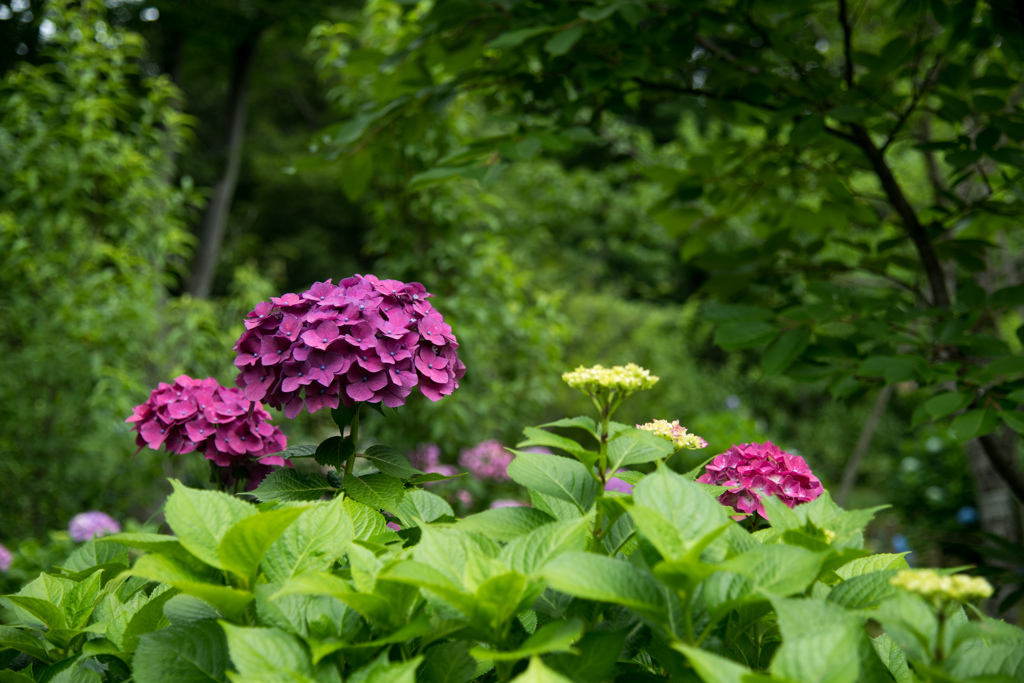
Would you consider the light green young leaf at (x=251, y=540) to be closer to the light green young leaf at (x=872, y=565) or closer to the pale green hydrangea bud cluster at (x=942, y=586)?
the pale green hydrangea bud cluster at (x=942, y=586)

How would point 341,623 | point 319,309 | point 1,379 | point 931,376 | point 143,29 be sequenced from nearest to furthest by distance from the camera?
point 341,623 → point 319,309 → point 931,376 → point 1,379 → point 143,29

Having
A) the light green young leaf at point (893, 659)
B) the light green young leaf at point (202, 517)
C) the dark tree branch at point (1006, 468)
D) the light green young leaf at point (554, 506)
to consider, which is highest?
the light green young leaf at point (202, 517)

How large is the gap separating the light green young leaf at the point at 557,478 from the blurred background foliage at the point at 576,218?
1.01m

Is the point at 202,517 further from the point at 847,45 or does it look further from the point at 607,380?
the point at 847,45

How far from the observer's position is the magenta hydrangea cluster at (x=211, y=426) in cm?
154

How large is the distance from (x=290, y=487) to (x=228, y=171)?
1023 centimetres

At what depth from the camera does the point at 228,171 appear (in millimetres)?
10344

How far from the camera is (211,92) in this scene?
15156 mm

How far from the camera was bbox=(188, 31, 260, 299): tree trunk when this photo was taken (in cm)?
966

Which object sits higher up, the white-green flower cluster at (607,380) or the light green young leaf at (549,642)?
the white-green flower cluster at (607,380)

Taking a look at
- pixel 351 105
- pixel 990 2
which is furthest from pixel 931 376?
pixel 351 105

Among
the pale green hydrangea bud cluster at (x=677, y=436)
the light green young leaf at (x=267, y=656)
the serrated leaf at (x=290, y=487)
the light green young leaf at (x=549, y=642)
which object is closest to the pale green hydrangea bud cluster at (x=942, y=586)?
the light green young leaf at (x=549, y=642)

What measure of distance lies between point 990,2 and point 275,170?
50.0 feet

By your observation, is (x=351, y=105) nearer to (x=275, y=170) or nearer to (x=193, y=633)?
(x=193, y=633)
